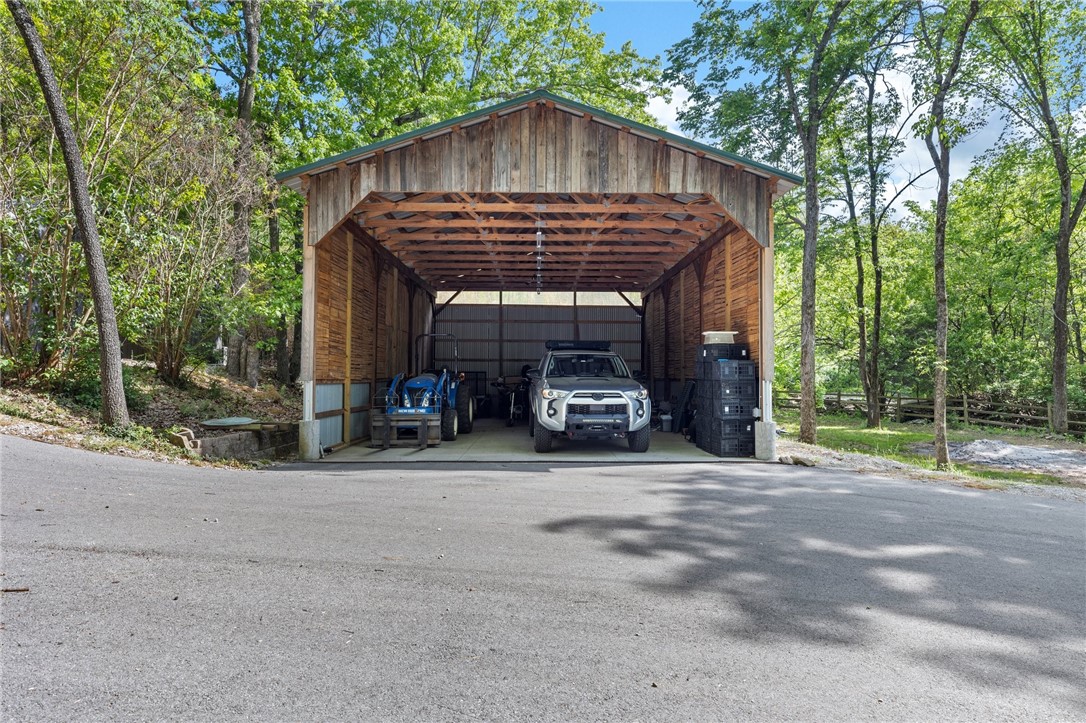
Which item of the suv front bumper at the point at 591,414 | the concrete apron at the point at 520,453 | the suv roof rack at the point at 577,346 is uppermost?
the suv roof rack at the point at 577,346

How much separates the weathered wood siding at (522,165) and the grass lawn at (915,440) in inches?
287

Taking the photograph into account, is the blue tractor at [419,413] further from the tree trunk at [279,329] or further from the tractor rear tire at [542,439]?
the tree trunk at [279,329]

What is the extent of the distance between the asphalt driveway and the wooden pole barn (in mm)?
5189

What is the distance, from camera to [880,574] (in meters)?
4.29

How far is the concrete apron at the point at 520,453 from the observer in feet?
33.6

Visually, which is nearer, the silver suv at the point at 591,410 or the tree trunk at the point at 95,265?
the tree trunk at the point at 95,265

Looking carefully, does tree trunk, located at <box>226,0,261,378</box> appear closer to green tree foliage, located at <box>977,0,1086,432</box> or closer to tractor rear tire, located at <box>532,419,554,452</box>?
tractor rear tire, located at <box>532,419,554,452</box>

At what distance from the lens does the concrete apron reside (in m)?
10.2

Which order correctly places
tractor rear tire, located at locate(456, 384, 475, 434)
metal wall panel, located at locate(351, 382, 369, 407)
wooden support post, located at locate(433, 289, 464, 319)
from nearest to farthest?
metal wall panel, located at locate(351, 382, 369, 407), tractor rear tire, located at locate(456, 384, 475, 434), wooden support post, located at locate(433, 289, 464, 319)

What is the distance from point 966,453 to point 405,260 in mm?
15035

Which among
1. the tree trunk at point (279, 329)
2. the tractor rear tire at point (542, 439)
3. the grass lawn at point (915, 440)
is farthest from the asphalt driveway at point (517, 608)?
the tree trunk at point (279, 329)

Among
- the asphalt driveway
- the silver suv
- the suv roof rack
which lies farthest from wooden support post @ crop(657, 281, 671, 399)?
the asphalt driveway

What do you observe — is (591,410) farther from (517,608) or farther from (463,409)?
(517,608)

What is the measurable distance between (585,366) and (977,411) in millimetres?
17251
